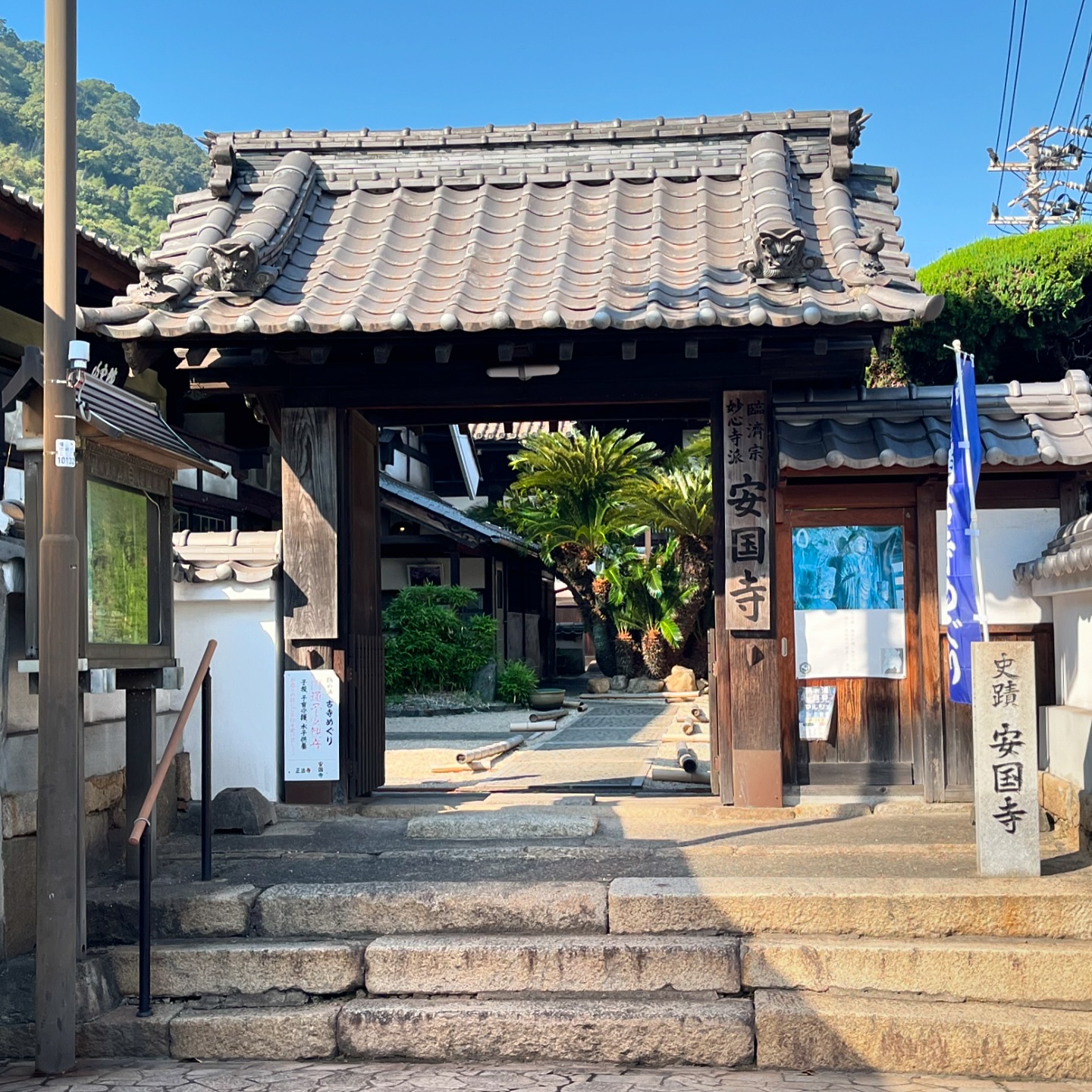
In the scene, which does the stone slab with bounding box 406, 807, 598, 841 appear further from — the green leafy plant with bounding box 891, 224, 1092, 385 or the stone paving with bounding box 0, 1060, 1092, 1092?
the green leafy plant with bounding box 891, 224, 1092, 385

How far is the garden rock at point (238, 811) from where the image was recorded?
8.11m

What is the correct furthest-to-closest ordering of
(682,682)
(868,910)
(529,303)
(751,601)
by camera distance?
1. (682,682)
2. (751,601)
3. (529,303)
4. (868,910)

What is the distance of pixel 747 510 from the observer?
8.43m

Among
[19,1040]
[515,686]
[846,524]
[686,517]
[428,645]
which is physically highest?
[686,517]

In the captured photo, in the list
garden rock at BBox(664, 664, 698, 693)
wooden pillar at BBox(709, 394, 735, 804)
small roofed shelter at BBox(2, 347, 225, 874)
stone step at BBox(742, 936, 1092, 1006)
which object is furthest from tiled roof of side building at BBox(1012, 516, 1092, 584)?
garden rock at BBox(664, 664, 698, 693)

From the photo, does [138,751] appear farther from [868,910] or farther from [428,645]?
[428,645]

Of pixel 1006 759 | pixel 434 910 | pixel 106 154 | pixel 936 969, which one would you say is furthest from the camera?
pixel 106 154

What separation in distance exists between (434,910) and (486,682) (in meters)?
17.4

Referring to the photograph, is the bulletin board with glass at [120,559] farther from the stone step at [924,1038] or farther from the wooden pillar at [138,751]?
the stone step at [924,1038]

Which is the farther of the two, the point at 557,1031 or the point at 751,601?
the point at 751,601

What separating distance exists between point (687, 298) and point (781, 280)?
70 cm

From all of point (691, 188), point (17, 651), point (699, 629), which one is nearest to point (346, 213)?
point (691, 188)

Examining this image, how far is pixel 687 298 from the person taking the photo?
788 cm

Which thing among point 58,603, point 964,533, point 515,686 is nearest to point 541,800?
point 964,533
